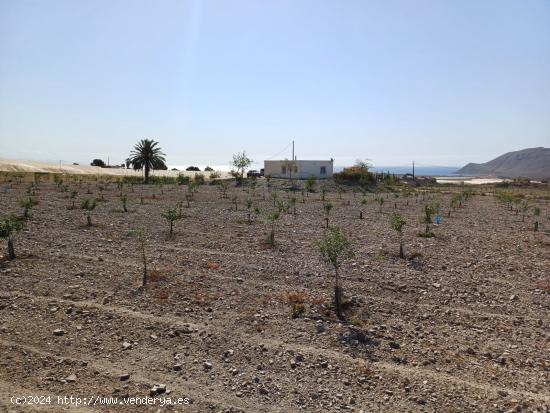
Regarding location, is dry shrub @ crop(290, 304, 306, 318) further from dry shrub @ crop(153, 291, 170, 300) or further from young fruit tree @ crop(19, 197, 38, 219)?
young fruit tree @ crop(19, 197, 38, 219)

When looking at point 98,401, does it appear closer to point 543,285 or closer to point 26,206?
point 543,285

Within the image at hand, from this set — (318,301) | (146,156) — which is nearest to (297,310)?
(318,301)

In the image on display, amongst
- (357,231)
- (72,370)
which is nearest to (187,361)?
(72,370)

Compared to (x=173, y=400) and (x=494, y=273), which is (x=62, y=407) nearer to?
(x=173, y=400)

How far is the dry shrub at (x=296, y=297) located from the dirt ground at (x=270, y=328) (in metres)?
0.04

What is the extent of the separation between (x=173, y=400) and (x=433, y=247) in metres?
12.4

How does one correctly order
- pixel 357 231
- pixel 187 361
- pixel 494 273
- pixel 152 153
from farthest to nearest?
pixel 152 153, pixel 357 231, pixel 494 273, pixel 187 361

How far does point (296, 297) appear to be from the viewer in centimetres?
990

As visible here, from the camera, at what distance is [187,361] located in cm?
708

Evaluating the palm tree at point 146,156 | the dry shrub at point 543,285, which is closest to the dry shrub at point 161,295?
the dry shrub at point 543,285

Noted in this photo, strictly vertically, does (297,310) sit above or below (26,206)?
below

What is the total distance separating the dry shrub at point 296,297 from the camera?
31.9 feet

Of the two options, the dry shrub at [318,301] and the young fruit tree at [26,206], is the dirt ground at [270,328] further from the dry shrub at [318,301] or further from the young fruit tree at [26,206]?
the young fruit tree at [26,206]

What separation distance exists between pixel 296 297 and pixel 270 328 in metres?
1.66
